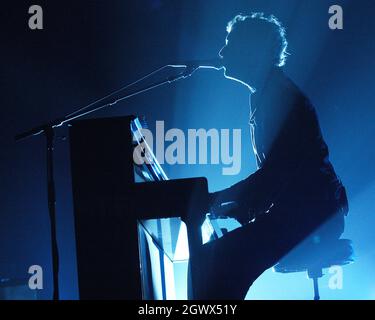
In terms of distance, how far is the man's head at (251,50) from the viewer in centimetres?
231

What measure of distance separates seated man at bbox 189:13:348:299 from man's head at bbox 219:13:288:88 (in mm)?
10

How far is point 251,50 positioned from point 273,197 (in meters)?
0.69

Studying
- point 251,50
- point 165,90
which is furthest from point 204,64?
point 165,90

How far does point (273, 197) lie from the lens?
6.68 feet

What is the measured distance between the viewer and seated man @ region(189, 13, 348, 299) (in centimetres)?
189

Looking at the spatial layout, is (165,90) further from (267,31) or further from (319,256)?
(319,256)

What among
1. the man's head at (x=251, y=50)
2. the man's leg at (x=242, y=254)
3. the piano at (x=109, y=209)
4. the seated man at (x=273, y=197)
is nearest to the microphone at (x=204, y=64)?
the man's head at (x=251, y=50)

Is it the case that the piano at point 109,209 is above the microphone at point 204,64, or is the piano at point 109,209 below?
below

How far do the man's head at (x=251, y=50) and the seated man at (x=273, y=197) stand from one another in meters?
0.01

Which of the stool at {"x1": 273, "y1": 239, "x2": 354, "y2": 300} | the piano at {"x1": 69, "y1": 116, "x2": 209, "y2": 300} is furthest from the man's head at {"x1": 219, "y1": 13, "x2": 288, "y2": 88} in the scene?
the stool at {"x1": 273, "y1": 239, "x2": 354, "y2": 300}

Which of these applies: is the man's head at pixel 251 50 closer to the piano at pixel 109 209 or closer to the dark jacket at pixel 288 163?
the dark jacket at pixel 288 163

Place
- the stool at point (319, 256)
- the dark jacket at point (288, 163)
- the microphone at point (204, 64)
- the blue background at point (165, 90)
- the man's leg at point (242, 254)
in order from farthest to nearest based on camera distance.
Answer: the blue background at point (165, 90) → the microphone at point (204, 64) → the stool at point (319, 256) → the dark jacket at point (288, 163) → the man's leg at point (242, 254)

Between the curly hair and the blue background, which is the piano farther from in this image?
the blue background

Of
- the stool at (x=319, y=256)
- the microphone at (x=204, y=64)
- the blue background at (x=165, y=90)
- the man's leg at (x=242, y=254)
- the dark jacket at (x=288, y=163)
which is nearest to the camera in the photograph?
the man's leg at (x=242, y=254)
